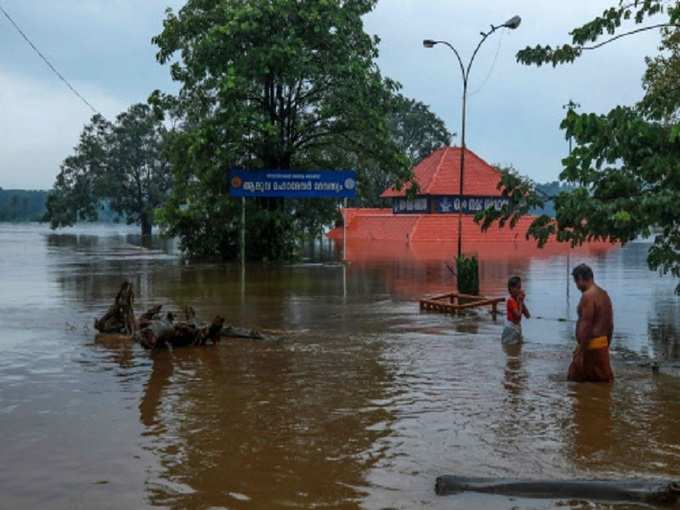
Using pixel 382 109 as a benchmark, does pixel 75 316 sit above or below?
below

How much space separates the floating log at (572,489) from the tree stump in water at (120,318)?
8.06 m

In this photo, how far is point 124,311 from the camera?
12719mm

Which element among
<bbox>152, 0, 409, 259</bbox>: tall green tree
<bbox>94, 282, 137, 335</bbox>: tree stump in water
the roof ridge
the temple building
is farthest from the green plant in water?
the roof ridge

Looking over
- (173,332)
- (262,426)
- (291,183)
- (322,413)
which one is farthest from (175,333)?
(291,183)

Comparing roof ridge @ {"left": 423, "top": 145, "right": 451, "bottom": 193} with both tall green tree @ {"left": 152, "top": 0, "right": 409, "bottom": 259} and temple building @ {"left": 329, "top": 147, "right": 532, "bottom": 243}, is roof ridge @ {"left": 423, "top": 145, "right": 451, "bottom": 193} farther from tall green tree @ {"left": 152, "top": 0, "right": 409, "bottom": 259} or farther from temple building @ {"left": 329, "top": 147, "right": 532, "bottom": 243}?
tall green tree @ {"left": 152, "top": 0, "right": 409, "bottom": 259}

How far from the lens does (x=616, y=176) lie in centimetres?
972

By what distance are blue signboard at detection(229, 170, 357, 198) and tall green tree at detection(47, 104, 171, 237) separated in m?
38.8

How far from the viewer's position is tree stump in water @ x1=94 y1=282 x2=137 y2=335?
12.6m

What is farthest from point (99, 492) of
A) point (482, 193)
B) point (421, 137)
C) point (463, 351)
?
point (421, 137)

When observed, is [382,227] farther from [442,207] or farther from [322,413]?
[322,413]

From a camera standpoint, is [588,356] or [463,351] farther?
[463,351]

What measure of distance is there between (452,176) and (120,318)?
149ft

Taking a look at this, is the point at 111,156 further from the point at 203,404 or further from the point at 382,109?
the point at 203,404

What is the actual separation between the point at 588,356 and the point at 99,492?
224 inches
